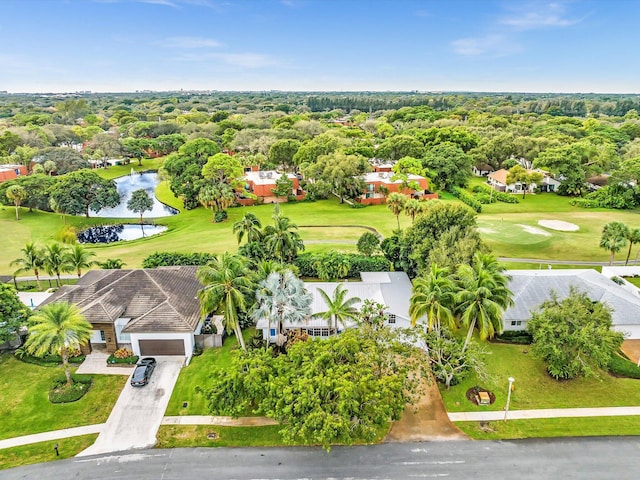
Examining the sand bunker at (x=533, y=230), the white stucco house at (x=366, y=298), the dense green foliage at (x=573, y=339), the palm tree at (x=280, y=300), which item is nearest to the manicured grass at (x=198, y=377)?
the white stucco house at (x=366, y=298)

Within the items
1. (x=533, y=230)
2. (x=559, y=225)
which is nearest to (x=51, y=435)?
(x=533, y=230)

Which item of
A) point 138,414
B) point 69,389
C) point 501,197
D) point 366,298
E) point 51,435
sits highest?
point 501,197

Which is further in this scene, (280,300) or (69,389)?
(280,300)

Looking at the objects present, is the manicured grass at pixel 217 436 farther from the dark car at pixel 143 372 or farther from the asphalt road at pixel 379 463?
the dark car at pixel 143 372

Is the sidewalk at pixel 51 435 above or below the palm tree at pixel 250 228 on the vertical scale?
below

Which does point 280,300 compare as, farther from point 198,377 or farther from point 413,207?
point 413,207

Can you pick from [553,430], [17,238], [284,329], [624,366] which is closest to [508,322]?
[624,366]
